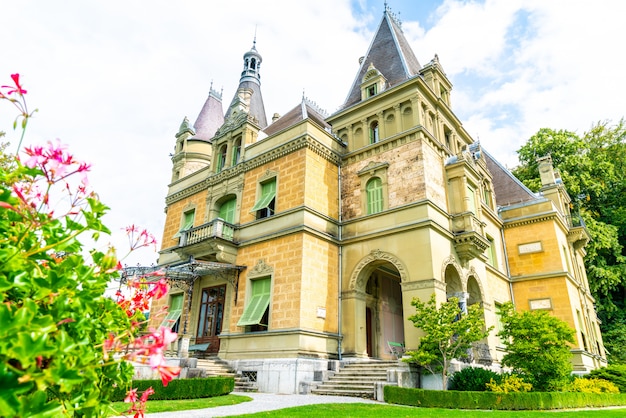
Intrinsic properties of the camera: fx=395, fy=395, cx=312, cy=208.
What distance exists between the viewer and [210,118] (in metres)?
30.3

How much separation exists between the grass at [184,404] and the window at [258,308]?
4.53 meters

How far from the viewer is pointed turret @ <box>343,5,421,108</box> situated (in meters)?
20.7

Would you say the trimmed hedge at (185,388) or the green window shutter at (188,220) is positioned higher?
the green window shutter at (188,220)

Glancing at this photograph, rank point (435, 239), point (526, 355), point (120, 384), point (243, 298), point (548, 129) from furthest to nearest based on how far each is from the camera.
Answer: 1. point (548, 129)
2. point (243, 298)
3. point (435, 239)
4. point (526, 355)
5. point (120, 384)

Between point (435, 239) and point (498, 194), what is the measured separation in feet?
46.2

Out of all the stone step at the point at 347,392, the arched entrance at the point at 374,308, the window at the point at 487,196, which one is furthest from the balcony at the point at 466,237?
the stone step at the point at 347,392

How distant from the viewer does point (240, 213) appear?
20297 millimetres

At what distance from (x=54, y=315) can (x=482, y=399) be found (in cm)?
1187

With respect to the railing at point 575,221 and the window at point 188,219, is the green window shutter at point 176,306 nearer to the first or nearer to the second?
the window at point 188,219

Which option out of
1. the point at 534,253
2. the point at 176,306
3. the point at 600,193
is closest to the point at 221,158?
the point at 176,306

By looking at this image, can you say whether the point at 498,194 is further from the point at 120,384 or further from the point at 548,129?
the point at 120,384

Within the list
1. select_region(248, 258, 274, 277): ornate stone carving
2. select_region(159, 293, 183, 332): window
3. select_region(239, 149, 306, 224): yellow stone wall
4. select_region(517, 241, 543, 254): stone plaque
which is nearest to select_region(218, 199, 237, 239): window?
select_region(239, 149, 306, 224): yellow stone wall

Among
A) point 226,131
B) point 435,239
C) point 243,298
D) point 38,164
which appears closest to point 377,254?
point 435,239

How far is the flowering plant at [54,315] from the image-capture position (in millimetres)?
1530
